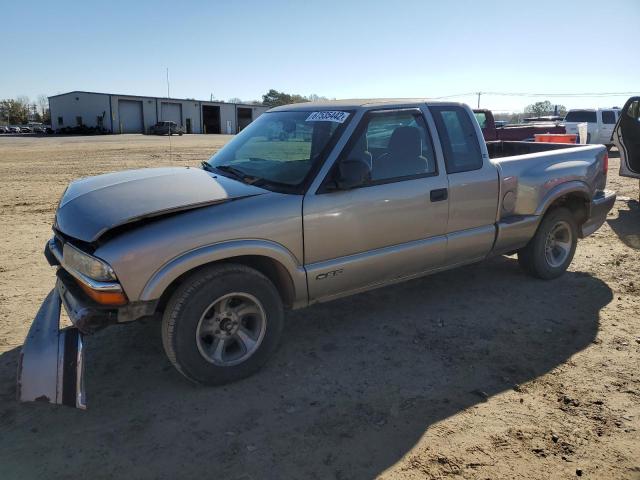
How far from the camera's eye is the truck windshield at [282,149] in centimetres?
378

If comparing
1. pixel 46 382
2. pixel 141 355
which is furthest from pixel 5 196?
pixel 46 382

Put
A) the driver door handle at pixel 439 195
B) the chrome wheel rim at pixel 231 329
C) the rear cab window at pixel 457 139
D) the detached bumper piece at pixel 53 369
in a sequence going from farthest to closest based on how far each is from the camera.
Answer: the rear cab window at pixel 457 139
the driver door handle at pixel 439 195
the chrome wheel rim at pixel 231 329
the detached bumper piece at pixel 53 369

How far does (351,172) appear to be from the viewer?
3.57 m

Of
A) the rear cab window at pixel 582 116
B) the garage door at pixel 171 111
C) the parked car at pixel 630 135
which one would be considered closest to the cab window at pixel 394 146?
the parked car at pixel 630 135

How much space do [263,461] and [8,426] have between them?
161 cm

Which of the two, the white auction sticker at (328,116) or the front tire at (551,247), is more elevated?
the white auction sticker at (328,116)

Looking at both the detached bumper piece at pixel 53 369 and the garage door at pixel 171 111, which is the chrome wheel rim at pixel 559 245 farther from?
the garage door at pixel 171 111

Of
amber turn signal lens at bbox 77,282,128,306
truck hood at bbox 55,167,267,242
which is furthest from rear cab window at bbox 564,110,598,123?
amber turn signal lens at bbox 77,282,128,306

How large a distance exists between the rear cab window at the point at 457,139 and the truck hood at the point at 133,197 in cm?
178

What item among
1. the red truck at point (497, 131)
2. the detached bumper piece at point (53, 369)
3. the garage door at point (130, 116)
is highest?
the garage door at point (130, 116)

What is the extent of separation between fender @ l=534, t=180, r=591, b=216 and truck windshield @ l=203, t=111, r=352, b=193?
7.89ft

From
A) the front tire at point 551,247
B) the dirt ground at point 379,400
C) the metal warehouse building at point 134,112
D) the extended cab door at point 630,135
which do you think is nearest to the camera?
the dirt ground at point 379,400

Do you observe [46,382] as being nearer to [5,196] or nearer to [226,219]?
[226,219]

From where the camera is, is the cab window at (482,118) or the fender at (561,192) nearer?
the fender at (561,192)
